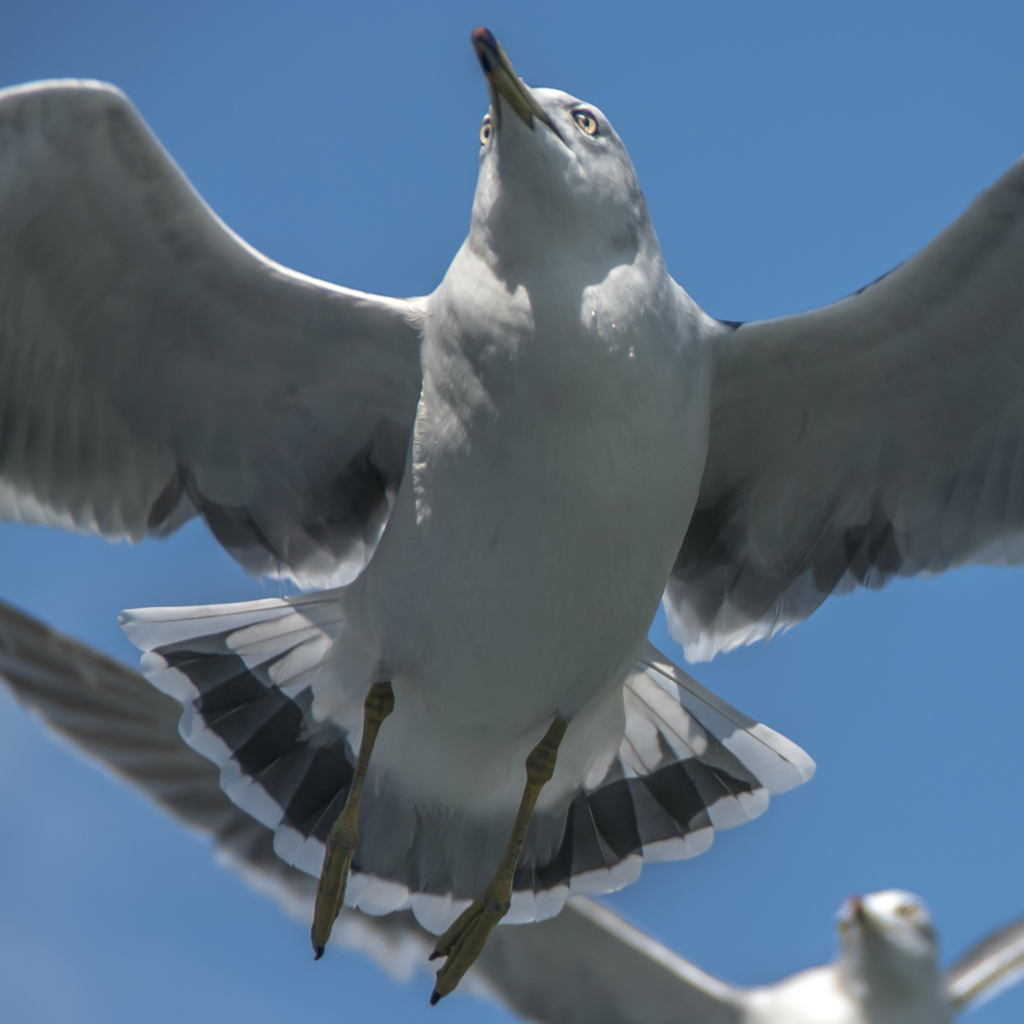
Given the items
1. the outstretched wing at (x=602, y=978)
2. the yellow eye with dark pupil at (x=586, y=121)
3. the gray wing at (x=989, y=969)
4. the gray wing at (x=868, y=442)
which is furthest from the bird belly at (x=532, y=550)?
the gray wing at (x=989, y=969)

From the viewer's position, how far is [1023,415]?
4.03 metres

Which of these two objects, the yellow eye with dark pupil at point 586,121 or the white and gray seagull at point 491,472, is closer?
the white and gray seagull at point 491,472

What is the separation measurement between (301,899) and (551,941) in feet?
3.58

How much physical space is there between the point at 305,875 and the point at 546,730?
150 cm

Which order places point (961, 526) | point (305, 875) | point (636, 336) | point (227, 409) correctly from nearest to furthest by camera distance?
point (636, 336)
point (227, 409)
point (961, 526)
point (305, 875)

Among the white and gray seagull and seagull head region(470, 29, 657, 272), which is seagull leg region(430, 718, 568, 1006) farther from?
seagull head region(470, 29, 657, 272)

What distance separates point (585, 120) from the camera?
3566 millimetres

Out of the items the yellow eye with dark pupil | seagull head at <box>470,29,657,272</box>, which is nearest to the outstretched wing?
seagull head at <box>470,29,657,272</box>

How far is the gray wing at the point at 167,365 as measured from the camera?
11.4 ft

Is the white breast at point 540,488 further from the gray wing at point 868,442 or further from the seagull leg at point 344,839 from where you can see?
the gray wing at point 868,442

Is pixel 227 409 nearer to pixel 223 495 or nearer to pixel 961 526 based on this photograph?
pixel 223 495

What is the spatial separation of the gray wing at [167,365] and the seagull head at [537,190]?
376mm

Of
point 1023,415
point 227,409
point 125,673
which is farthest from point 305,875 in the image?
point 1023,415

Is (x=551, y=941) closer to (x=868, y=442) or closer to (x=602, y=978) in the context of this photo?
(x=602, y=978)
